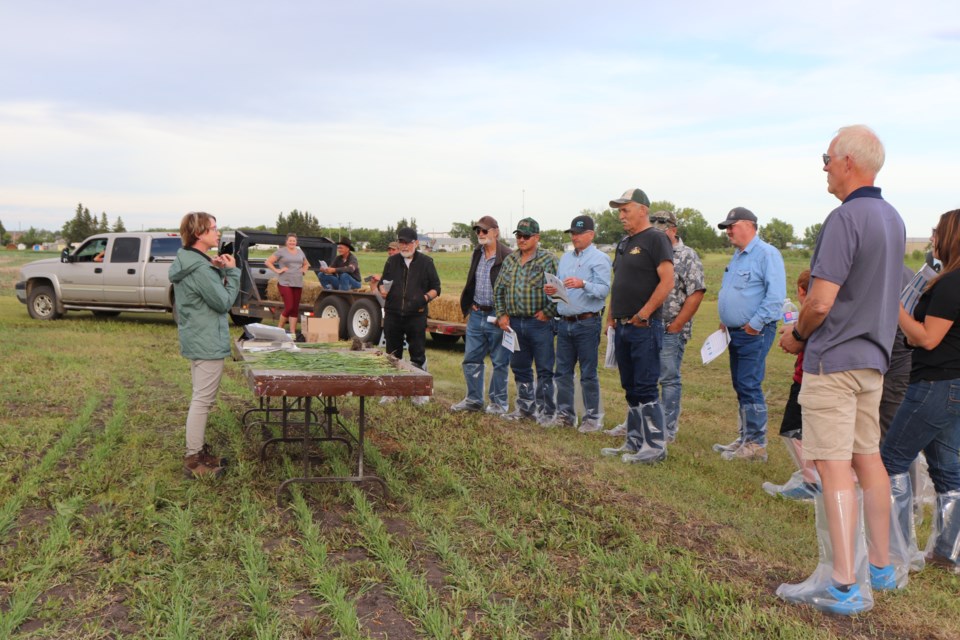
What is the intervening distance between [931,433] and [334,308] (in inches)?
451

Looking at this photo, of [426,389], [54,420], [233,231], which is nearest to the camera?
[426,389]

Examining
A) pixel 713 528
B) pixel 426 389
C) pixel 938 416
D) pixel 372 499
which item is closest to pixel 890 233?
pixel 938 416

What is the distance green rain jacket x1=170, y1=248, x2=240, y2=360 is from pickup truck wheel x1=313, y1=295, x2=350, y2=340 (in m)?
8.43

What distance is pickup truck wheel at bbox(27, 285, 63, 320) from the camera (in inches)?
657

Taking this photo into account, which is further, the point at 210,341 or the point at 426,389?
the point at 210,341

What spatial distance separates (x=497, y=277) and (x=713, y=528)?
3.99 m

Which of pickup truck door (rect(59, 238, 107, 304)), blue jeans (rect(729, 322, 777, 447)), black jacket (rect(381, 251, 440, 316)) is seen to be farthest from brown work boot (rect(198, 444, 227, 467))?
pickup truck door (rect(59, 238, 107, 304))

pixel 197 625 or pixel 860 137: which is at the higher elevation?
pixel 860 137

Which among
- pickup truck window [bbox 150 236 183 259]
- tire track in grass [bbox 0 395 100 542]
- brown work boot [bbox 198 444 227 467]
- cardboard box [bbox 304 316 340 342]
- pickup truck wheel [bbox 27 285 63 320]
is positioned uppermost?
pickup truck window [bbox 150 236 183 259]

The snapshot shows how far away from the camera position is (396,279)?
28.9 feet

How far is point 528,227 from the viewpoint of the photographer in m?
7.93

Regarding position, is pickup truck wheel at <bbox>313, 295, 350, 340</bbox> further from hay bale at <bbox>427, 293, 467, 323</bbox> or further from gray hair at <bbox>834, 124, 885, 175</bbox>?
gray hair at <bbox>834, 124, 885, 175</bbox>

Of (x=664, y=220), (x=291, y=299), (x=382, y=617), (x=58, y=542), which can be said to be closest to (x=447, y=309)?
(x=291, y=299)

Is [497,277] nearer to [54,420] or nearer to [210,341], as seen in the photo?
[210,341]
